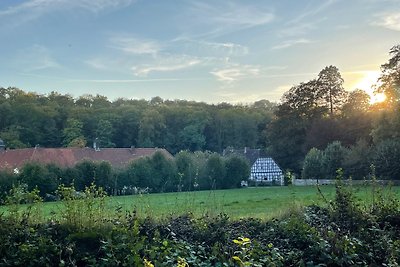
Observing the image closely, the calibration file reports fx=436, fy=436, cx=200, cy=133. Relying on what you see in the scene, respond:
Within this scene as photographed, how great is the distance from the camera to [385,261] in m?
5.11

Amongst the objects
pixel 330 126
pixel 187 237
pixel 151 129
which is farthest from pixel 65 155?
pixel 187 237

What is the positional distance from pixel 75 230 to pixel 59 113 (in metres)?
52.9

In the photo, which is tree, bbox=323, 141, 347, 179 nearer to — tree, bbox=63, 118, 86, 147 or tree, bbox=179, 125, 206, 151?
tree, bbox=179, 125, 206, 151

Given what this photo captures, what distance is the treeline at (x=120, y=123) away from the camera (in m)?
51.6

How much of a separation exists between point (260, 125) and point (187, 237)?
191 feet

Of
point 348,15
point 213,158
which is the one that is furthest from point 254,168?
point 348,15

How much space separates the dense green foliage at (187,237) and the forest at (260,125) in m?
22.5

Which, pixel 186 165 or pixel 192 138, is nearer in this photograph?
pixel 186 165

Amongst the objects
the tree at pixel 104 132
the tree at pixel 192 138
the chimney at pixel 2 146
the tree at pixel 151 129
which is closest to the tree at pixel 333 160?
the tree at pixel 151 129

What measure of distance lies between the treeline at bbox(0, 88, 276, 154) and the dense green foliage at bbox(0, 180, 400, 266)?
46378 millimetres

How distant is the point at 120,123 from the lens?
58.8 m

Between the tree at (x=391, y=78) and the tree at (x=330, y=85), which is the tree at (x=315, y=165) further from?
the tree at (x=330, y=85)

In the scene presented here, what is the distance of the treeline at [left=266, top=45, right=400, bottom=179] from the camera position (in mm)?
32875

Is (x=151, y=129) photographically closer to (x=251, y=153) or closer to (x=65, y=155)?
(x=251, y=153)
